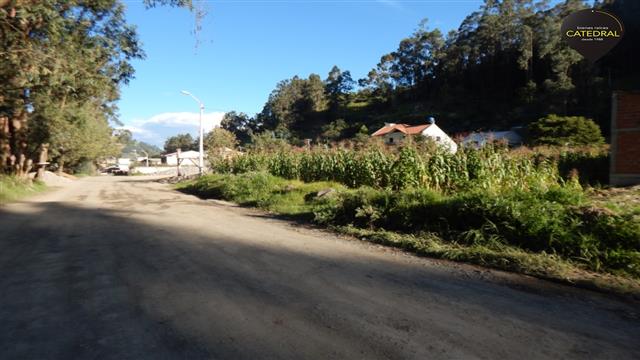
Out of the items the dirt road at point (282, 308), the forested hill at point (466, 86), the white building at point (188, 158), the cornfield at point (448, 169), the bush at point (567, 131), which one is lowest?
the dirt road at point (282, 308)

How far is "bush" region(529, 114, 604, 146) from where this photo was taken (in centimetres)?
3859

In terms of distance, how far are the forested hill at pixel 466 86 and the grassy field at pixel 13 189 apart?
4940 centimetres

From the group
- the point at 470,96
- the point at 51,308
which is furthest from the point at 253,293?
the point at 470,96

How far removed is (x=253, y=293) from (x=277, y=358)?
1622mm

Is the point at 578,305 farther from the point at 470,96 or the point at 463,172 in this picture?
the point at 470,96

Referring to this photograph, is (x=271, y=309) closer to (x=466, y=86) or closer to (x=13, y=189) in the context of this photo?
(x=13, y=189)

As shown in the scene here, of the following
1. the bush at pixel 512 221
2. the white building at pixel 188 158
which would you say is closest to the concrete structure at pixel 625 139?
the bush at pixel 512 221

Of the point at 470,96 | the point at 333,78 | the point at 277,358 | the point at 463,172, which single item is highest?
the point at 333,78

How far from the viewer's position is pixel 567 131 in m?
40.6

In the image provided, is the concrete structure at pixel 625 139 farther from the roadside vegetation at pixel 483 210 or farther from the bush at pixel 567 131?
the bush at pixel 567 131

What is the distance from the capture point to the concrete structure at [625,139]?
1330 cm

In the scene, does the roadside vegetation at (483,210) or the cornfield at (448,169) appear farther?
the cornfield at (448,169)

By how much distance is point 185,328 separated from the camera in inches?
151

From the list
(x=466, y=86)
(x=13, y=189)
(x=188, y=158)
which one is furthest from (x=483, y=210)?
(x=466, y=86)
